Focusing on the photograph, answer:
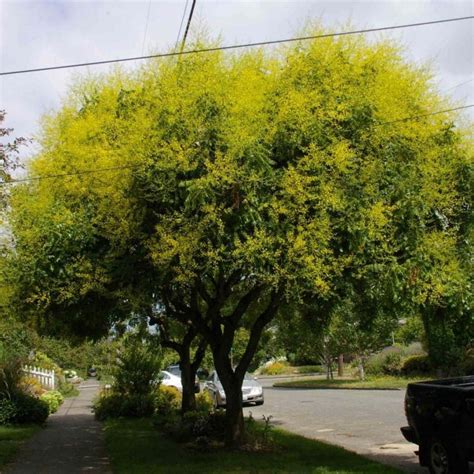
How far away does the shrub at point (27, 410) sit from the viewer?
18.3 meters

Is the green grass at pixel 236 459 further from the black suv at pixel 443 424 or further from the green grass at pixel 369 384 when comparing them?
the green grass at pixel 369 384

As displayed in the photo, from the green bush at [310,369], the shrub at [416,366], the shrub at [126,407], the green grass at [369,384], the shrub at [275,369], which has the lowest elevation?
the shrub at [126,407]

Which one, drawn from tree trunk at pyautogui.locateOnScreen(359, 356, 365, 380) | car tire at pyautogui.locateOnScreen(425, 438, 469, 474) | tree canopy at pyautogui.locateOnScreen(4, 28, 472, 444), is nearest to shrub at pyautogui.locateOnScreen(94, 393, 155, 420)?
tree canopy at pyautogui.locateOnScreen(4, 28, 472, 444)

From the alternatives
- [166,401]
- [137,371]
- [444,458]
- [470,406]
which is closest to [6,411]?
[137,371]

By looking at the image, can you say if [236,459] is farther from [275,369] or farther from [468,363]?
[275,369]

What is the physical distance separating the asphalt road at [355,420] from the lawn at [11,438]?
658cm

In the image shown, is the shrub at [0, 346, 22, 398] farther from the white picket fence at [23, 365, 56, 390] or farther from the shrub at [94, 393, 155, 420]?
the white picket fence at [23, 365, 56, 390]

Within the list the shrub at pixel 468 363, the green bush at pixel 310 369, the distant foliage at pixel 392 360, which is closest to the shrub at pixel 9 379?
the shrub at pixel 468 363

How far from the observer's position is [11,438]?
15.2 metres

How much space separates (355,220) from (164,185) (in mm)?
2661

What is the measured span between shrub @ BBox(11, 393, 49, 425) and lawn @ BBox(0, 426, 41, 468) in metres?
0.56

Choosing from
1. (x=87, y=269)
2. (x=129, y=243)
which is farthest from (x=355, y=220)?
(x=87, y=269)

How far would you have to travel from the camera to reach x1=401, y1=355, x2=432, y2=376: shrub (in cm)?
3238

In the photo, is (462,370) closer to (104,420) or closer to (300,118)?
(104,420)
